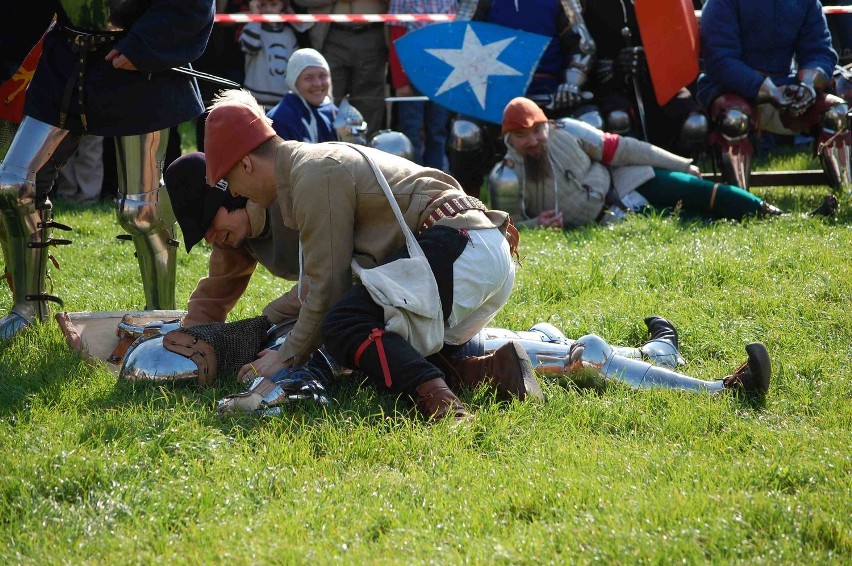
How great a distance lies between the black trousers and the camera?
3.15 metres

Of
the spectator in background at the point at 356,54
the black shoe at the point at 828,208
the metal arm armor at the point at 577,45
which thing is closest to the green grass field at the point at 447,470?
the black shoe at the point at 828,208

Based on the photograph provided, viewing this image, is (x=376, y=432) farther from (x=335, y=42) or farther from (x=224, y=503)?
(x=335, y=42)

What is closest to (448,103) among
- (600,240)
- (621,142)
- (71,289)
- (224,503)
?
(621,142)

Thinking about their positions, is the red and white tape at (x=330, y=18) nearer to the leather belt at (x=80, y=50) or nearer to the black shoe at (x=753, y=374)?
the leather belt at (x=80, y=50)

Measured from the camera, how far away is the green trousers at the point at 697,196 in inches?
259

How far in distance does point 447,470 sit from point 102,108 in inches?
88.0

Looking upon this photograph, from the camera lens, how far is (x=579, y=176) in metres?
6.88

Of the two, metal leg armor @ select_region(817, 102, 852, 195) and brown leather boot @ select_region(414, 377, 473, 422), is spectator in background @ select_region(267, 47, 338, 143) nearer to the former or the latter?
metal leg armor @ select_region(817, 102, 852, 195)

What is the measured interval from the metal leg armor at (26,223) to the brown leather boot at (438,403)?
2.00m

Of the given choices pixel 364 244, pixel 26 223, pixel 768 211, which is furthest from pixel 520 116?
pixel 364 244

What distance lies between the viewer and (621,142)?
22.7 feet

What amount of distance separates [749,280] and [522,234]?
1.88m

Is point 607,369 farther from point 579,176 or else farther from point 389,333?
point 579,176

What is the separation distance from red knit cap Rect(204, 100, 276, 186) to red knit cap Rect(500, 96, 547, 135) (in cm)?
357
